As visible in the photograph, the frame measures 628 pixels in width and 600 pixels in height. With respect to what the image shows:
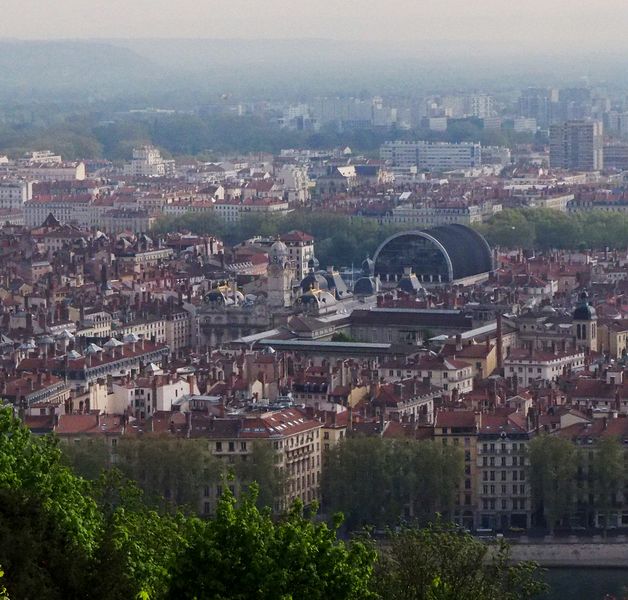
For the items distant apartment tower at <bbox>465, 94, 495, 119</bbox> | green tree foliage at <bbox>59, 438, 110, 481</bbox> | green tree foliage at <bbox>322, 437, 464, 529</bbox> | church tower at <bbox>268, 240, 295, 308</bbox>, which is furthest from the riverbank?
distant apartment tower at <bbox>465, 94, 495, 119</bbox>

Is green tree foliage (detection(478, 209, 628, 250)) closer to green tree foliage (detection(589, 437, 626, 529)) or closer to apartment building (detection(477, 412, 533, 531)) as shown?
apartment building (detection(477, 412, 533, 531))

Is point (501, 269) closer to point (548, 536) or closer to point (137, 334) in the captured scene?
point (137, 334)

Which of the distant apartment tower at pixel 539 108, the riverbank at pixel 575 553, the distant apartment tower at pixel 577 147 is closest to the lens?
the riverbank at pixel 575 553

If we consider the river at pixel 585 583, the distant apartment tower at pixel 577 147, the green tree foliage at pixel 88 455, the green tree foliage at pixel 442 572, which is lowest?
the distant apartment tower at pixel 577 147

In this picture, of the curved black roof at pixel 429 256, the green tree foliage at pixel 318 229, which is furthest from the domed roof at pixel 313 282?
the green tree foliage at pixel 318 229

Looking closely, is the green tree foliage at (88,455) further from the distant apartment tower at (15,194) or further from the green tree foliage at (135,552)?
the distant apartment tower at (15,194)

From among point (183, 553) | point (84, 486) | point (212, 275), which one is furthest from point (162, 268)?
point (183, 553)
